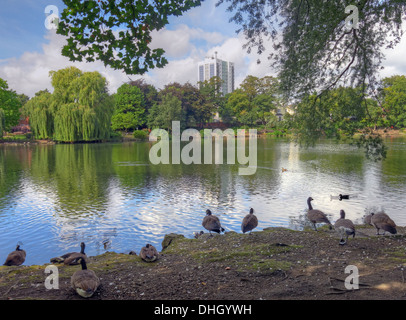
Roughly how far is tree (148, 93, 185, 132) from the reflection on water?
149ft

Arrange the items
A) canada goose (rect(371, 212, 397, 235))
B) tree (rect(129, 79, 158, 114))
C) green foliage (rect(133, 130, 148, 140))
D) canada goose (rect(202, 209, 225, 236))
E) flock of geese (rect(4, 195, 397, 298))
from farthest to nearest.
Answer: tree (rect(129, 79, 158, 114))
green foliage (rect(133, 130, 148, 140))
canada goose (rect(202, 209, 225, 236))
canada goose (rect(371, 212, 397, 235))
flock of geese (rect(4, 195, 397, 298))

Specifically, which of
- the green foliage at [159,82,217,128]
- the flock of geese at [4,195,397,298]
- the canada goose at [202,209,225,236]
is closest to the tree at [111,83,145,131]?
the green foliage at [159,82,217,128]

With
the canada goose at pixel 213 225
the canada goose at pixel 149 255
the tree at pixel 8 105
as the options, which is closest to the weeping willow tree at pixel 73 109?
the tree at pixel 8 105

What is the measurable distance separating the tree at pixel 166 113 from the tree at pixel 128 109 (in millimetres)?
3088

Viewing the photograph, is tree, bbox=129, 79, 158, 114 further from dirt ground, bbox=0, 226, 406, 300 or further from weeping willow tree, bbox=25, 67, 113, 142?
dirt ground, bbox=0, 226, 406, 300

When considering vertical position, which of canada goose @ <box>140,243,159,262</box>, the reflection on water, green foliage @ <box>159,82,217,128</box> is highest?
green foliage @ <box>159,82,217,128</box>

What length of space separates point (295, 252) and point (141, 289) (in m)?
3.35

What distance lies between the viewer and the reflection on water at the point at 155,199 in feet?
36.7

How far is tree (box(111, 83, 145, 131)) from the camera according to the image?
240 ft

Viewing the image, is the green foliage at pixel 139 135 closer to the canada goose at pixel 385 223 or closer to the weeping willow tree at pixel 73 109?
the weeping willow tree at pixel 73 109

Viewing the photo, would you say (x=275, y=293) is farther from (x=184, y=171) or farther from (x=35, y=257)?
(x=184, y=171)

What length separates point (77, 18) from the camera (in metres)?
5.79

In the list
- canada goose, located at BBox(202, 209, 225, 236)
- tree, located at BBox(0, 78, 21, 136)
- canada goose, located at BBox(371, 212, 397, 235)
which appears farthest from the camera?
tree, located at BBox(0, 78, 21, 136)
